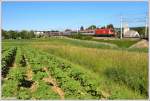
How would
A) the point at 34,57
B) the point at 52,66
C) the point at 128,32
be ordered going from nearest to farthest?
the point at 128,32
the point at 52,66
the point at 34,57

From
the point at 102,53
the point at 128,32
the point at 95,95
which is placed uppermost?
the point at 128,32

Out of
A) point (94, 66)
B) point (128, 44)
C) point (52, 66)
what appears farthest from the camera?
point (52, 66)

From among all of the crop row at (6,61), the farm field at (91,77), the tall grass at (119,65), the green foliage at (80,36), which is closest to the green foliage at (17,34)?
the farm field at (91,77)

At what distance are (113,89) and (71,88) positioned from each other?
0.64 m

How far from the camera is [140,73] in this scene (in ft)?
17.5

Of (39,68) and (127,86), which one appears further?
(39,68)

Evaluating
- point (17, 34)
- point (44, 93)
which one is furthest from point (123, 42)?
point (17, 34)

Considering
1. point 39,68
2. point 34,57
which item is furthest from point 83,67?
point 34,57

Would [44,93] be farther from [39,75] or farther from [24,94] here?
[39,75]

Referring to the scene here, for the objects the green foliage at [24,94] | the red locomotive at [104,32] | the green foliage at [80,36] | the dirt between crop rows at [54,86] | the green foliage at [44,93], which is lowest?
the dirt between crop rows at [54,86]

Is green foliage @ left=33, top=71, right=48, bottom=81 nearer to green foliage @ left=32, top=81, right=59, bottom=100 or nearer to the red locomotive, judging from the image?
green foliage @ left=32, top=81, right=59, bottom=100

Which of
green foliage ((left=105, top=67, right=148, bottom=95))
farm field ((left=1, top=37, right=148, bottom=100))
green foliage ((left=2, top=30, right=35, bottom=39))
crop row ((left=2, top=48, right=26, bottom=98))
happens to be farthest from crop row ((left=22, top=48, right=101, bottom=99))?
green foliage ((left=2, top=30, right=35, bottom=39))

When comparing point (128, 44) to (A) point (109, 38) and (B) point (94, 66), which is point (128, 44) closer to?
(A) point (109, 38)

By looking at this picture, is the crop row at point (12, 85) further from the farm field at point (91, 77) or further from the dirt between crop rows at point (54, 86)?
the dirt between crop rows at point (54, 86)
